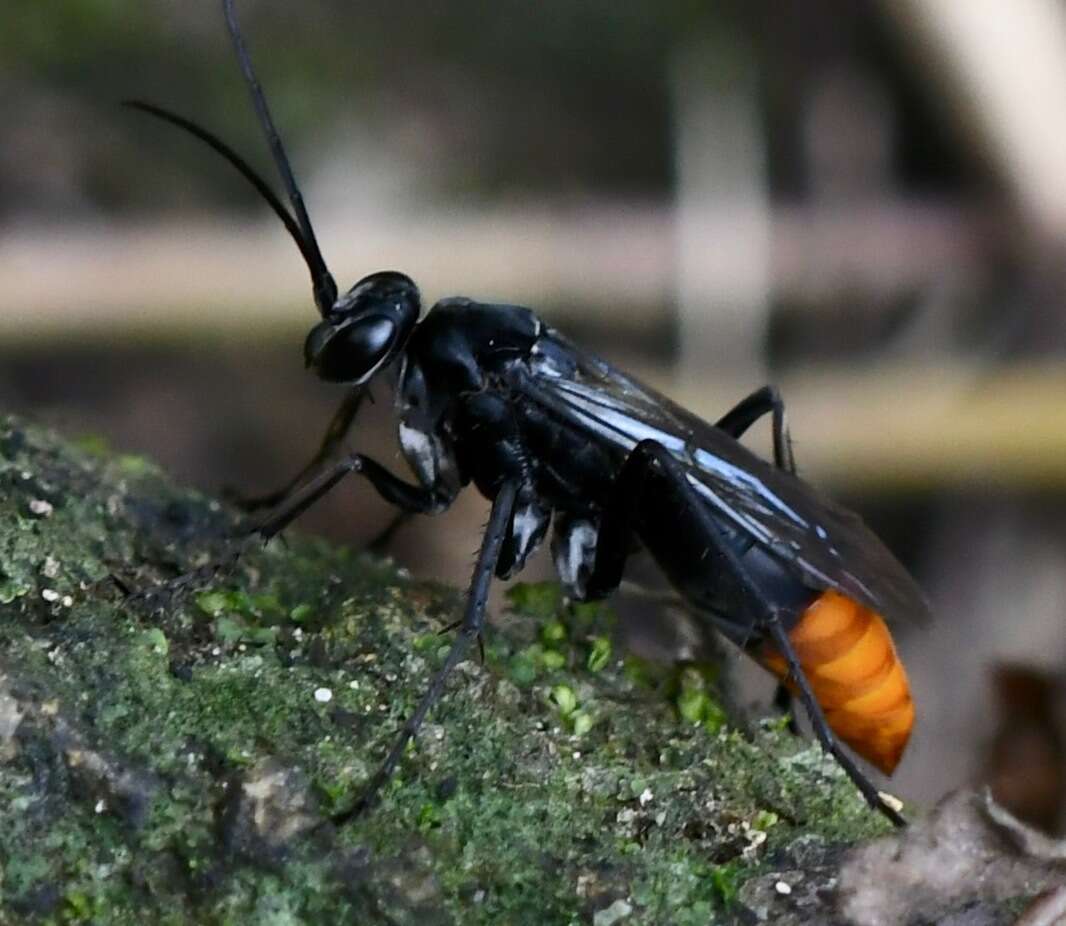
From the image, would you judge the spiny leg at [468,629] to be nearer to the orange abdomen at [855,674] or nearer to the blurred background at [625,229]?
the orange abdomen at [855,674]

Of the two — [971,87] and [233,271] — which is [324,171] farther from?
[971,87]

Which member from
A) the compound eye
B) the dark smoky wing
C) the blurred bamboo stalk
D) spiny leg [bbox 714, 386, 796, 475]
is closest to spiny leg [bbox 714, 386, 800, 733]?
spiny leg [bbox 714, 386, 796, 475]

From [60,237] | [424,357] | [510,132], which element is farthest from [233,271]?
[424,357]

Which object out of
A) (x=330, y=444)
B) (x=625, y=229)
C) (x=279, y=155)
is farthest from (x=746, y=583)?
(x=625, y=229)

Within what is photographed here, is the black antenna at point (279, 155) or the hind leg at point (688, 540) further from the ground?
the black antenna at point (279, 155)

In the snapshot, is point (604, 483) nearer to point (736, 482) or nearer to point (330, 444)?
point (736, 482)

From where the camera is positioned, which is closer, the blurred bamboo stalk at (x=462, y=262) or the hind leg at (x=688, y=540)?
the hind leg at (x=688, y=540)

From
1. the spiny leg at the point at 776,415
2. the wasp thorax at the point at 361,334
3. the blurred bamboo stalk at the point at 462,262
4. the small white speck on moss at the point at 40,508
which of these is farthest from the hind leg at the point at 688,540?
the blurred bamboo stalk at the point at 462,262
